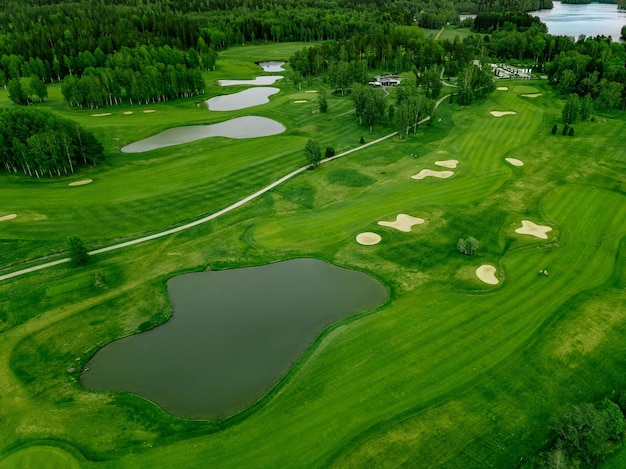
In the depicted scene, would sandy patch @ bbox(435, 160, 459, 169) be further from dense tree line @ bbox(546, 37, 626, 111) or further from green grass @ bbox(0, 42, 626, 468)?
dense tree line @ bbox(546, 37, 626, 111)

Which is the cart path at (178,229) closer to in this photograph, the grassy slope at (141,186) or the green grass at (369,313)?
the green grass at (369,313)

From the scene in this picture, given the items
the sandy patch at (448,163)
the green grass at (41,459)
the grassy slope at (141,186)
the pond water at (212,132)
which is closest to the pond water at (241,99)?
the pond water at (212,132)

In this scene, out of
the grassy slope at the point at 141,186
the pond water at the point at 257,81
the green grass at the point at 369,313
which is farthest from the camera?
the pond water at the point at 257,81

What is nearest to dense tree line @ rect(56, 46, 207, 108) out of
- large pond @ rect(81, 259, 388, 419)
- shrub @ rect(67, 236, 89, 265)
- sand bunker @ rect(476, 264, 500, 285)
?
shrub @ rect(67, 236, 89, 265)

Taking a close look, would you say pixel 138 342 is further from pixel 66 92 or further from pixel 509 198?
pixel 66 92


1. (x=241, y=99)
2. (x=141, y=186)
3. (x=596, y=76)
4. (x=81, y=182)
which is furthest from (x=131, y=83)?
(x=596, y=76)
